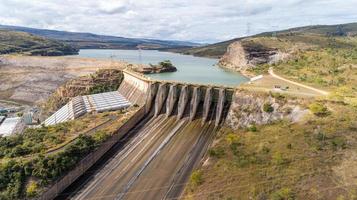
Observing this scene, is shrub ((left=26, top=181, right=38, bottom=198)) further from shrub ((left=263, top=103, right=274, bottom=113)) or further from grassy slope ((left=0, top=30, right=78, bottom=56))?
grassy slope ((left=0, top=30, right=78, bottom=56))

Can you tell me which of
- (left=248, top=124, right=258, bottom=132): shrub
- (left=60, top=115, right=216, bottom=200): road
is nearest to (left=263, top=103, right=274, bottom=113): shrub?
(left=248, top=124, right=258, bottom=132): shrub

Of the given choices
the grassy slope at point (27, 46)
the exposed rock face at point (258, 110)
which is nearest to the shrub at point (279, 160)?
the exposed rock face at point (258, 110)

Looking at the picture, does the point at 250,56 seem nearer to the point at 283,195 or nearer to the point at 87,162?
the point at 87,162

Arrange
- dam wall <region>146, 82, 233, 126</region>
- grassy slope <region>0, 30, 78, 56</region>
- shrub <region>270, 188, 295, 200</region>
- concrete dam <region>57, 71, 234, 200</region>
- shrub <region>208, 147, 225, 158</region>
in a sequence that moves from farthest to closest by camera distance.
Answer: grassy slope <region>0, 30, 78, 56</region> → dam wall <region>146, 82, 233, 126</region> → shrub <region>208, 147, 225, 158</region> → concrete dam <region>57, 71, 234, 200</region> → shrub <region>270, 188, 295, 200</region>

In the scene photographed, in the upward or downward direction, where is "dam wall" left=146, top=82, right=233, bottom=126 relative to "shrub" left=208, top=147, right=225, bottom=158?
upward

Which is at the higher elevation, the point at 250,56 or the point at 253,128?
the point at 250,56

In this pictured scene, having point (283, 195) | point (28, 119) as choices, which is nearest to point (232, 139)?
point (283, 195)
